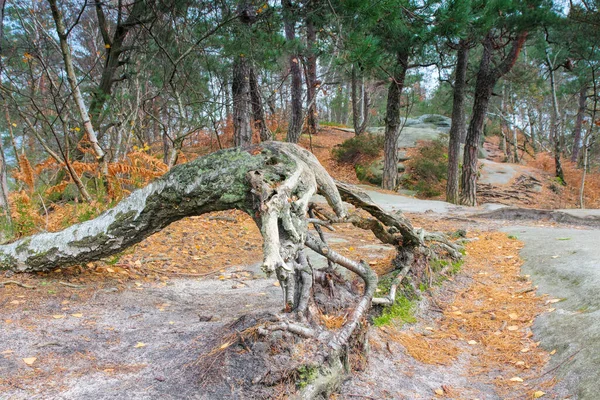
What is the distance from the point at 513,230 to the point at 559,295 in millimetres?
3431

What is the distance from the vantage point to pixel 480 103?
36.1 ft

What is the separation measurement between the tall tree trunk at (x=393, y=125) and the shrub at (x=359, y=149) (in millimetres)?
3080

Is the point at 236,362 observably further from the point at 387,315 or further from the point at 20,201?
the point at 20,201

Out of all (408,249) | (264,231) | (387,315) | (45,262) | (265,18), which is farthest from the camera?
(265,18)

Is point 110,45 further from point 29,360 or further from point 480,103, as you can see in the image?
point 480,103

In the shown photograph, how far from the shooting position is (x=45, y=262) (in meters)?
3.74

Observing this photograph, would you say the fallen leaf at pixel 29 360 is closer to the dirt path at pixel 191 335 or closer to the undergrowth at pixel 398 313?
the dirt path at pixel 191 335

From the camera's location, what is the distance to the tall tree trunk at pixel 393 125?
11289 millimetres

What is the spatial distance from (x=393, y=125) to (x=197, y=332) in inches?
441

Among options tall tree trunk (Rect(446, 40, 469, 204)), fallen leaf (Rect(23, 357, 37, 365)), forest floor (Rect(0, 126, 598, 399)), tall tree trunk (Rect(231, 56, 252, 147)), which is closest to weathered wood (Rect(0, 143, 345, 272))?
forest floor (Rect(0, 126, 598, 399))

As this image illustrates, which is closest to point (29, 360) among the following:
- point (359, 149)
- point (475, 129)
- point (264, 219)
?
point (264, 219)

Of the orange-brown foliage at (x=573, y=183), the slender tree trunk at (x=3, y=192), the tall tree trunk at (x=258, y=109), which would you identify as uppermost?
Answer: the tall tree trunk at (x=258, y=109)

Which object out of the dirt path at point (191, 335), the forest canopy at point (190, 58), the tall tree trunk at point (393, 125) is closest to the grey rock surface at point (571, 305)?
the dirt path at point (191, 335)

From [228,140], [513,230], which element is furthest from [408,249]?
[228,140]
